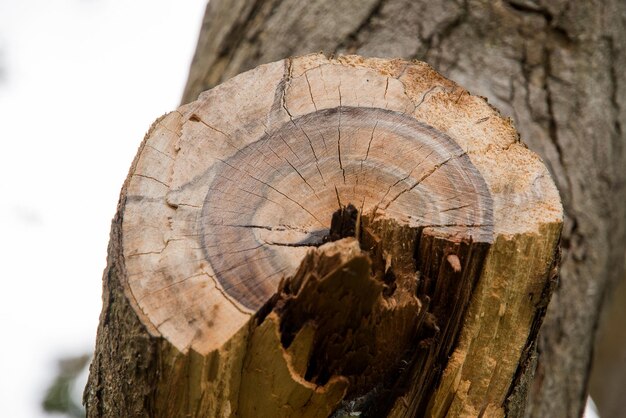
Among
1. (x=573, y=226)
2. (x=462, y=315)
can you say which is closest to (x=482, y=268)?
(x=462, y=315)

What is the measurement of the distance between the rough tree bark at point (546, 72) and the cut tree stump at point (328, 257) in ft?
1.66

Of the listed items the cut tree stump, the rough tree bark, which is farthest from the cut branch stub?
the rough tree bark

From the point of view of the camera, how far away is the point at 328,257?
85 centimetres

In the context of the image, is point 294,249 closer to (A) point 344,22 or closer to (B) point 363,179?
(B) point 363,179

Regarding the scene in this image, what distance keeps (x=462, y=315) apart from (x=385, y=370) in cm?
14

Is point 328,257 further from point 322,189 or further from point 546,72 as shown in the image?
point 546,72

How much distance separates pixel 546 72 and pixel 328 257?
1.01 metres

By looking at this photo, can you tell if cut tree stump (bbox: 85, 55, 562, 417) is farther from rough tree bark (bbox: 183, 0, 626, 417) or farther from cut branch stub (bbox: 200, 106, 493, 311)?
rough tree bark (bbox: 183, 0, 626, 417)

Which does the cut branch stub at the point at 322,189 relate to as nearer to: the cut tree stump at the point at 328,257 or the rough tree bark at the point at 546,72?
the cut tree stump at the point at 328,257

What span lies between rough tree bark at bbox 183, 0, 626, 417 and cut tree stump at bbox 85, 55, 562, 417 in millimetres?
506

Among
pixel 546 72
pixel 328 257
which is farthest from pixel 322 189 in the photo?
pixel 546 72

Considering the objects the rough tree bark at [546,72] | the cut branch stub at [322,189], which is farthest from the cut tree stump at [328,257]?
the rough tree bark at [546,72]

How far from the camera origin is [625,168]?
1788 mm

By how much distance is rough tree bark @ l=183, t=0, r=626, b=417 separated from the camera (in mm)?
1563
